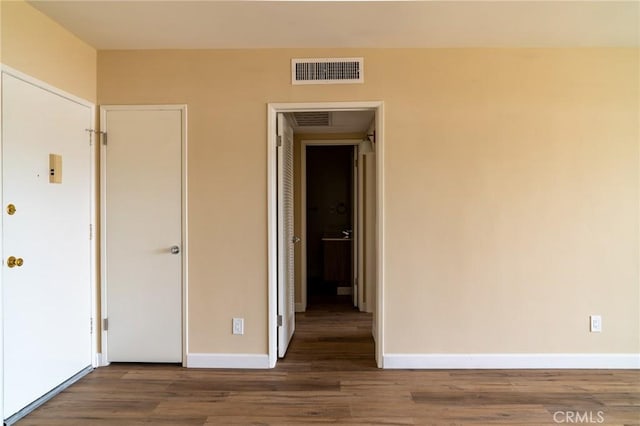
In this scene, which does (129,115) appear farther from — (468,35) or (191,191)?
(468,35)

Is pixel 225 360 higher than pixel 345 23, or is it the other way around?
pixel 345 23

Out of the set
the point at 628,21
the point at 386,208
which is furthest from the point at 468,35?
the point at 386,208

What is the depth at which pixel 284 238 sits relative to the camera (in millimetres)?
3057

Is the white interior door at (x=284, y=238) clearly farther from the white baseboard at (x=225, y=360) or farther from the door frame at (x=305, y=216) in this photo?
the door frame at (x=305, y=216)

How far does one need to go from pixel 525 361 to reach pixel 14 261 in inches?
142

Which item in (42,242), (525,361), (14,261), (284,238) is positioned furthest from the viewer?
(284,238)

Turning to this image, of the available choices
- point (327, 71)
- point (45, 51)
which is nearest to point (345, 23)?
point (327, 71)

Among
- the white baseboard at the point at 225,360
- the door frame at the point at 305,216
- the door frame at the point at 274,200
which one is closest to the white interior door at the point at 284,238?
the door frame at the point at 274,200

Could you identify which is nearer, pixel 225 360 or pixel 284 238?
pixel 225 360

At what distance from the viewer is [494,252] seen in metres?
2.72

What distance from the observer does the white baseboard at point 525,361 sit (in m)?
2.70

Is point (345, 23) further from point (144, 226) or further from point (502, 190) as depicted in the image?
point (144, 226)

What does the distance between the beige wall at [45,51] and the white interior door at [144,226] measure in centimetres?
28

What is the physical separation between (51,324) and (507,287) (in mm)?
3324
